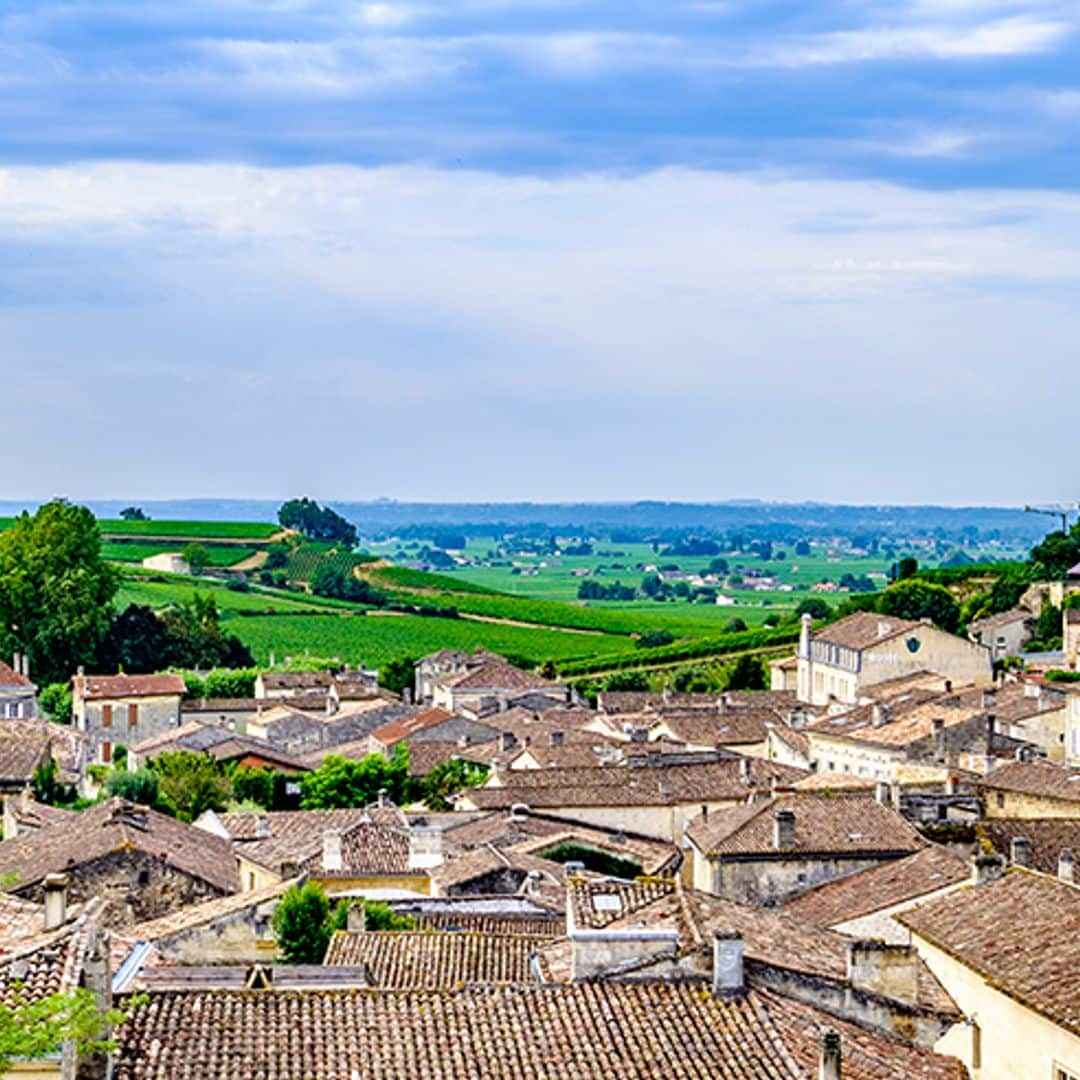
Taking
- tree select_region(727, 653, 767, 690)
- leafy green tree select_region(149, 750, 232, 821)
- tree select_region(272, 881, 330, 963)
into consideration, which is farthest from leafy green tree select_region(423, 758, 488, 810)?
tree select_region(727, 653, 767, 690)

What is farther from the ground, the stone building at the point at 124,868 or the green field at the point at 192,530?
the green field at the point at 192,530

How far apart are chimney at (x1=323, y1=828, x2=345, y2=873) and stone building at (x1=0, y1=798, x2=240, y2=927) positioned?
202 cm

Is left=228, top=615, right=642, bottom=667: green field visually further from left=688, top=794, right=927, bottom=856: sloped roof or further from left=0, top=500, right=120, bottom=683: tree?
left=688, top=794, right=927, bottom=856: sloped roof

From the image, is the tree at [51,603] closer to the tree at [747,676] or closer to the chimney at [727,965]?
the tree at [747,676]

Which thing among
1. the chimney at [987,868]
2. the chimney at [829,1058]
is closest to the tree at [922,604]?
the chimney at [987,868]

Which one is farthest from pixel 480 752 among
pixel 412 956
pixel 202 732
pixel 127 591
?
pixel 127 591

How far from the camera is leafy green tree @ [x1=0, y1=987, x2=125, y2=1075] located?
14.7m

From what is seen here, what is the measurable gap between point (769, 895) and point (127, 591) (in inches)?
4218

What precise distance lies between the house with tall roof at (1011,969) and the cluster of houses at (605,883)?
4 centimetres

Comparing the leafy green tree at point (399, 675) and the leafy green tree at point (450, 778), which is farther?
the leafy green tree at point (399, 675)

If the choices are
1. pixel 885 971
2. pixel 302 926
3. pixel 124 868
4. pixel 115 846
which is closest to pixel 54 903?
pixel 885 971

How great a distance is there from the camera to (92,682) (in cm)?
9669

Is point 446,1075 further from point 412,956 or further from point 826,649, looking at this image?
point 826,649

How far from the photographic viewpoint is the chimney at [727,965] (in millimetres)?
19844
